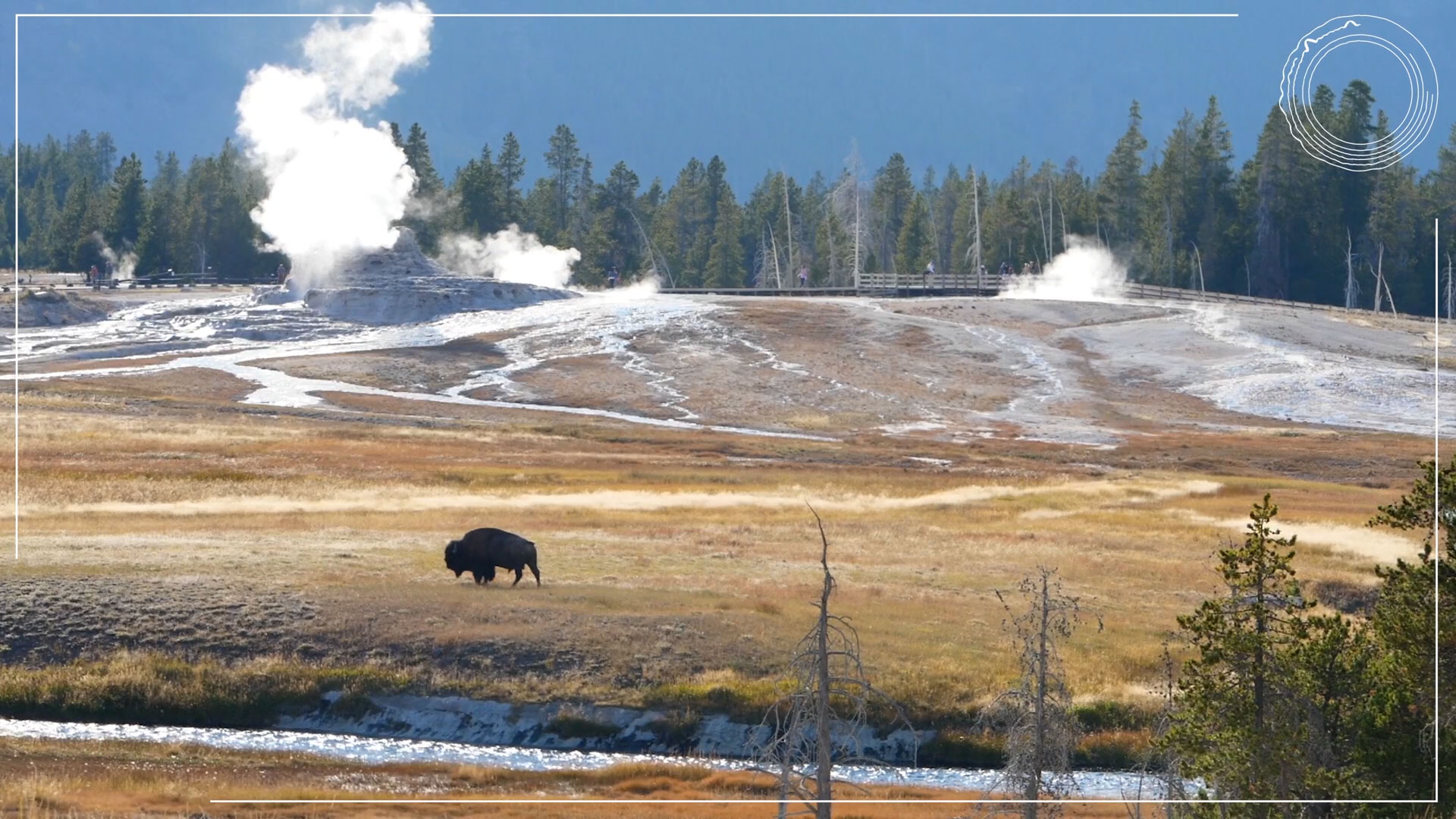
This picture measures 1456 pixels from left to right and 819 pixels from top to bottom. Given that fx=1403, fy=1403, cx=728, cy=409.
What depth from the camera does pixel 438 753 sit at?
26.4 meters

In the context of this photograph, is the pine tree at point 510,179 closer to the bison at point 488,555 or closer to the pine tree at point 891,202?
the pine tree at point 891,202

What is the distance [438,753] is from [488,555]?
9006mm

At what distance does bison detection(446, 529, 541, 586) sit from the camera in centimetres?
3488

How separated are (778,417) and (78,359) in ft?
171

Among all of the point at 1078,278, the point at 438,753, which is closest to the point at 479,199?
the point at 1078,278

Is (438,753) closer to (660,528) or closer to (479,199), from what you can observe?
(660,528)

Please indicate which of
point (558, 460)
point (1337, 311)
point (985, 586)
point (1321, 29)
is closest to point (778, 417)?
point (558, 460)

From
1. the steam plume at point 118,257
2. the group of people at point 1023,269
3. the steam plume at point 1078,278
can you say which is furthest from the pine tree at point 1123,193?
the steam plume at point 118,257

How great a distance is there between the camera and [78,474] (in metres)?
52.8

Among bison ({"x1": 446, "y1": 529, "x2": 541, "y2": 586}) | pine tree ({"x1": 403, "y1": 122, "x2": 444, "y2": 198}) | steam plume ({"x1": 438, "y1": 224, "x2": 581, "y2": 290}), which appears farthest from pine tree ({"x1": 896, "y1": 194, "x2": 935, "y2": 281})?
bison ({"x1": 446, "y1": 529, "x2": 541, "y2": 586})

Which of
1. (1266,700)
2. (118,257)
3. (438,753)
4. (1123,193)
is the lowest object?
(438,753)

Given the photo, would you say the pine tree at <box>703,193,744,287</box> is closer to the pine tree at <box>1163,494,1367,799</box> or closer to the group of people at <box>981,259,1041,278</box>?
the group of people at <box>981,259,1041,278</box>

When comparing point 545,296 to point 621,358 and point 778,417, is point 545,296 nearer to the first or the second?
point 621,358

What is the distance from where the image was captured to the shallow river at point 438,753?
84.0ft
